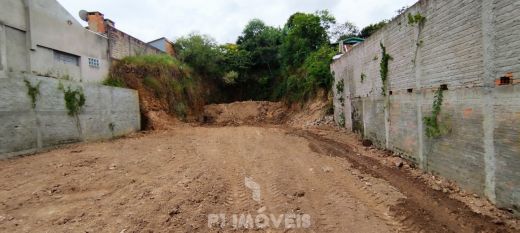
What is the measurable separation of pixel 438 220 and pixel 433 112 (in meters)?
2.27

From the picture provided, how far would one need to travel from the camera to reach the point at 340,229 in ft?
11.3

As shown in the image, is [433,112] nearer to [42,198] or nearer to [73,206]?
[73,206]

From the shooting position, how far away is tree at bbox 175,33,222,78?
842 inches

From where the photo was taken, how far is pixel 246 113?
66.6 ft

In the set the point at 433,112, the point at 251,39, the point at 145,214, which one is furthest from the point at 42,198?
the point at 251,39

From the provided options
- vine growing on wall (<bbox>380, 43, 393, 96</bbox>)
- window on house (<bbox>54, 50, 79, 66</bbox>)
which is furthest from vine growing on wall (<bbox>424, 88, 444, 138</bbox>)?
window on house (<bbox>54, 50, 79, 66</bbox>)

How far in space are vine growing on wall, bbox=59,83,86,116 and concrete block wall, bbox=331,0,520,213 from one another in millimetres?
9119

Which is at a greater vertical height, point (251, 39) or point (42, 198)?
point (251, 39)

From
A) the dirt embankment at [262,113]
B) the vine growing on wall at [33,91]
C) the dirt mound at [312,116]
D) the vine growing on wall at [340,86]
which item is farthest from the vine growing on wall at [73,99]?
the vine growing on wall at [340,86]

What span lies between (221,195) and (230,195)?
0.46 feet

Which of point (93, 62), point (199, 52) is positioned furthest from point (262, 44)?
point (93, 62)

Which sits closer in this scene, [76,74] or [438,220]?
[438,220]

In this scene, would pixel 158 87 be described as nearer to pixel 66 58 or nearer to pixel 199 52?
pixel 66 58

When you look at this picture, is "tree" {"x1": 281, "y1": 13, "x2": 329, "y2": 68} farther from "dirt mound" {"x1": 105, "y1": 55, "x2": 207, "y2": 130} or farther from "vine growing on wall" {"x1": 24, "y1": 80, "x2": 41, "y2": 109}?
"vine growing on wall" {"x1": 24, "y1": 80, "x2": 41, "y2": 109}
